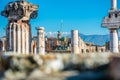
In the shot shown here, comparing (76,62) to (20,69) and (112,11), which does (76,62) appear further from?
(112,11)

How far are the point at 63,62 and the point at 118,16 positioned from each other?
1059 inches

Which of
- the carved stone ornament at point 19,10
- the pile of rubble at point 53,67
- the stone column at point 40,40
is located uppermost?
the carved stone ornament at point 19,10

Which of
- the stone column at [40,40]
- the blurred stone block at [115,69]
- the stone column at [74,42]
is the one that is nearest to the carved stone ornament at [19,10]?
the stone column at [40,40]

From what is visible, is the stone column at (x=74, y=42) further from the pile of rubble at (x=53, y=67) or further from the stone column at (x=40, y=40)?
the pile of rubble at (x=53, y=67)

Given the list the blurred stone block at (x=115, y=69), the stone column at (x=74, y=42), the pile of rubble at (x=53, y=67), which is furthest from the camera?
the stone column at (x=74, y=42)

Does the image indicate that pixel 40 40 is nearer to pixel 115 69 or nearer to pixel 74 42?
pixel 74 42

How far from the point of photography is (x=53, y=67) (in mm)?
3506

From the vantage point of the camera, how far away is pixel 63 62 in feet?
11.8

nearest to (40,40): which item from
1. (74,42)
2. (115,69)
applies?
(74,42)

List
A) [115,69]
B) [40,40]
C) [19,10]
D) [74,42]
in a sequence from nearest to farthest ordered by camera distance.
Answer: [115,69] → [19,10] → [40,40] → [74,42]

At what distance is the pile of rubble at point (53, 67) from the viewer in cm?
335

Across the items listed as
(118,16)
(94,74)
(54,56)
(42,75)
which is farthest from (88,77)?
(118,16)

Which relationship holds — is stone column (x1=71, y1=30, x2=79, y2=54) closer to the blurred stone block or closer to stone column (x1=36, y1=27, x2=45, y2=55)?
stone column (x1=36, y1=27, x2=45, y2=55)

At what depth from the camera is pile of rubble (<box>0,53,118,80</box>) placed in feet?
11.0
